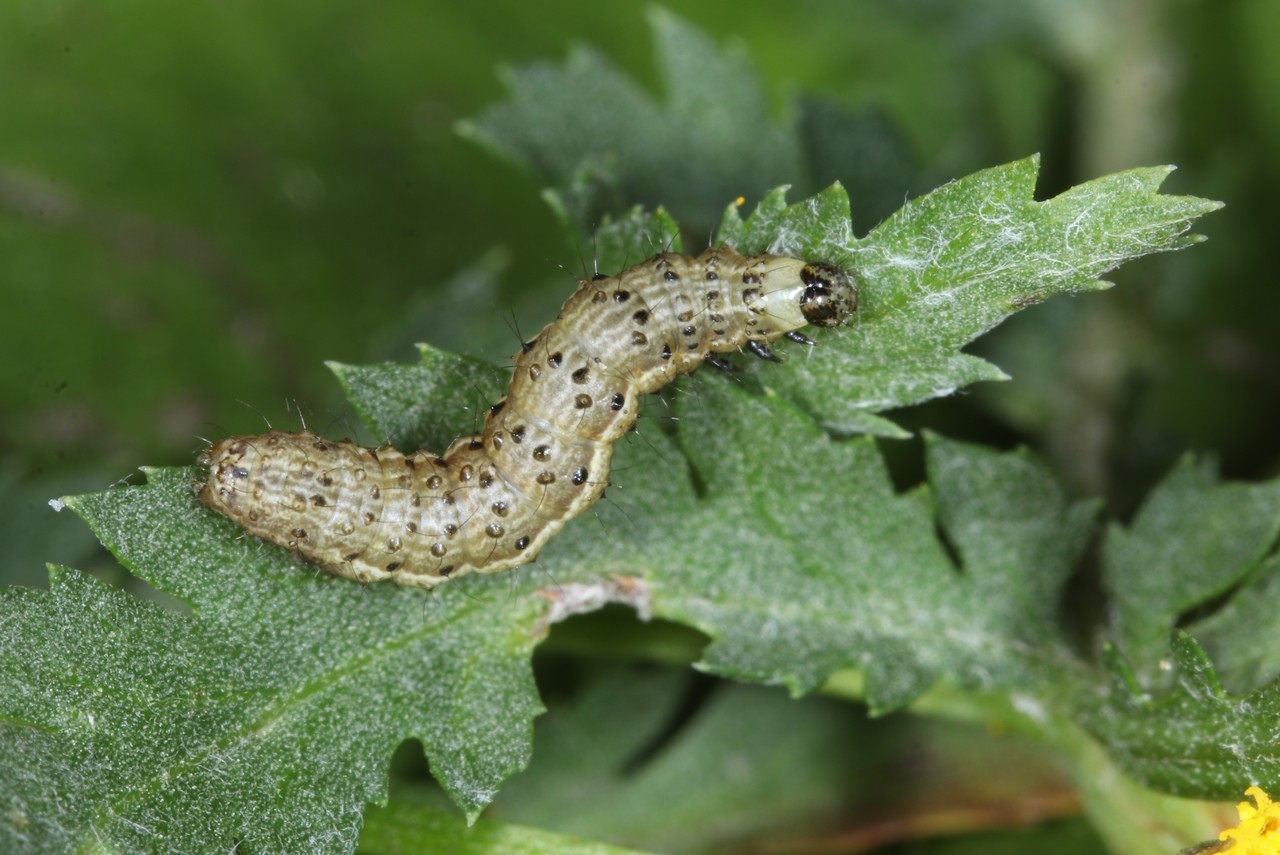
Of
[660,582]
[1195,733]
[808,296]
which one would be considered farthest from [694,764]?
[808,296]

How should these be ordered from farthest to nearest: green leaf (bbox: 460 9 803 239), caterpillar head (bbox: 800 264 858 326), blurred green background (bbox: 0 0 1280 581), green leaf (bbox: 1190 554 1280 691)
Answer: blurred green background (bbox: 0 0 1280 581) → green leaf (bbox: 460 9 803 239) → green leaf (bbox: 1190 554 1280 691) → caterpillar head (bbox: 800 264 858 326)

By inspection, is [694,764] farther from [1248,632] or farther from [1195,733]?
[1248,632]

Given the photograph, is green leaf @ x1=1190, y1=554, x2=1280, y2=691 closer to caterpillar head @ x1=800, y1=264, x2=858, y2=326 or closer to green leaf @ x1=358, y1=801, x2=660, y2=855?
caterpillar head @ x1=800, y1=264, x2=858, y2=326

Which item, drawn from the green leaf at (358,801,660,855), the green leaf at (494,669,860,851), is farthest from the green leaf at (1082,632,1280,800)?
the green leaf at (358,801,660,855)

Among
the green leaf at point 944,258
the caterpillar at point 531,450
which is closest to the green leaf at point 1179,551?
the green leaf at point 944,258

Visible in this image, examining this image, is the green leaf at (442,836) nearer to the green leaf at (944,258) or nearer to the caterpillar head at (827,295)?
the green leaf at (944,258)
